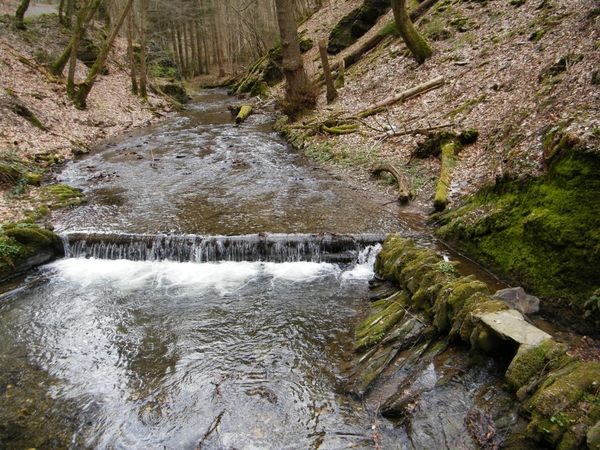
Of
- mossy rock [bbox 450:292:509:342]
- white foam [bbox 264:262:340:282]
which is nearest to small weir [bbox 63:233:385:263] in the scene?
white foam [bbox 264:262:340:282]

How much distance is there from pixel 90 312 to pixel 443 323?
5.56 meters

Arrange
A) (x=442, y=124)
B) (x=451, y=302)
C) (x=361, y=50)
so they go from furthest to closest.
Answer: (x=361, y=50), (x=442, y=124), (x=451, y=302)

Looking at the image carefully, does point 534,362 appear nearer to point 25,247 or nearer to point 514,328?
point 514,328

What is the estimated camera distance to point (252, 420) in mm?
4336

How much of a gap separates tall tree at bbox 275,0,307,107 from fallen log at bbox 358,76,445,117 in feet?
12.7

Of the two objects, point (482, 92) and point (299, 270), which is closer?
point (299, 270)

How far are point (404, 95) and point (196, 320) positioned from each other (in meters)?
11.4

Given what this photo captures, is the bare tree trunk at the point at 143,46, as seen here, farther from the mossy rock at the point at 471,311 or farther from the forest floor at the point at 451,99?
the mossy rock at the point at 471,311

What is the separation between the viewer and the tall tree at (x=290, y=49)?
16.4 m

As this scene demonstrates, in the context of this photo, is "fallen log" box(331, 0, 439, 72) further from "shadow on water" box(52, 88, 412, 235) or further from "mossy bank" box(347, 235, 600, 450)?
"mossy bank" box(347, 235, 600, 450)

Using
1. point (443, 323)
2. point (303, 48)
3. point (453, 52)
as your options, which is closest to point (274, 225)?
point (443, 323)

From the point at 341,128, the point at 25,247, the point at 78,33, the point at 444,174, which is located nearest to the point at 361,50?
the point at 341,128

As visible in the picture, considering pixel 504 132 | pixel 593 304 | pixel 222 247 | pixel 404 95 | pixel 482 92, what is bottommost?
pixel 593 304

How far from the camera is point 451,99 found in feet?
40.3
